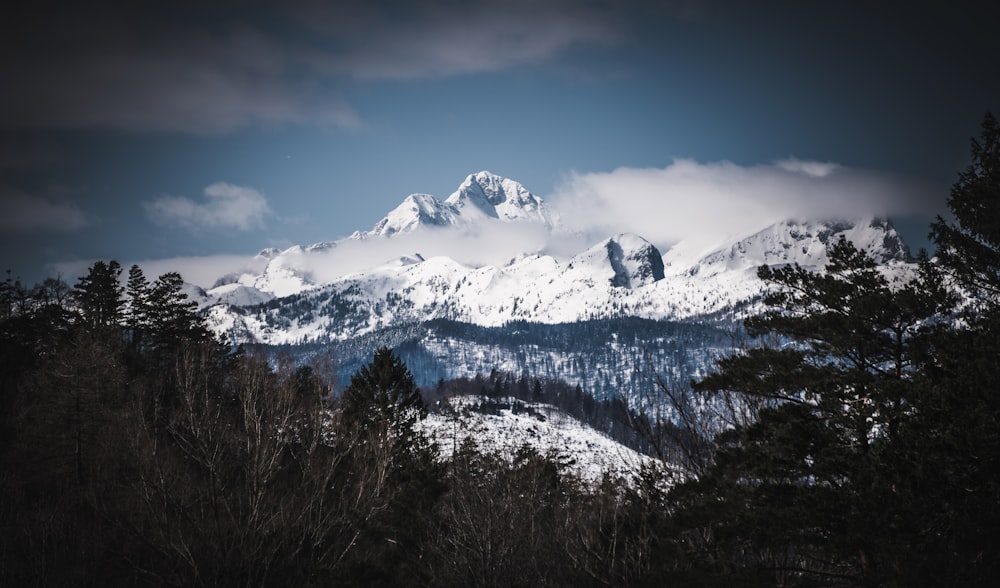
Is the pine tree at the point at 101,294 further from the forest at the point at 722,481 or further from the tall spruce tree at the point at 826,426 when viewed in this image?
the tall spruce tree at the point at 826,426

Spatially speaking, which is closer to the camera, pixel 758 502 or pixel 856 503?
pixel 856 503

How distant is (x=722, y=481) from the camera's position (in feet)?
43.2

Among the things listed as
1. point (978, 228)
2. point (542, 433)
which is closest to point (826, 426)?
point (978, 228)

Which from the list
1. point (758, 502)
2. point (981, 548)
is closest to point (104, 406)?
point (758, 502)

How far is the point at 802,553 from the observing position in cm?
1178

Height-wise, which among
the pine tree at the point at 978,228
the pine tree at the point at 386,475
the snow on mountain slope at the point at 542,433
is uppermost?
the pine tree at the point at 978,228

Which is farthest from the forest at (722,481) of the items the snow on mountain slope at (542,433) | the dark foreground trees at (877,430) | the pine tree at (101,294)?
the snow on mountain slope at (542,433)

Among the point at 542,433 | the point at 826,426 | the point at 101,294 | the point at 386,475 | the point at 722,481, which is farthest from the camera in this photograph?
the point at 542,433

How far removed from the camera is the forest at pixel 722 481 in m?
9.70

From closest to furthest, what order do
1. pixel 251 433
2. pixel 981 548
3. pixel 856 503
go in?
pixel 981 548, pixel 856 503, pixel 251 433

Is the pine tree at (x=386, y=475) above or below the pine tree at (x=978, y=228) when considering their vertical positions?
below

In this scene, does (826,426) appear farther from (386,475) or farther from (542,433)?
(542,433)

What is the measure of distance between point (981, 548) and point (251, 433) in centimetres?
1841

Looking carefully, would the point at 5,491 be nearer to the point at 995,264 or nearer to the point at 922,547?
the point at 922,547
